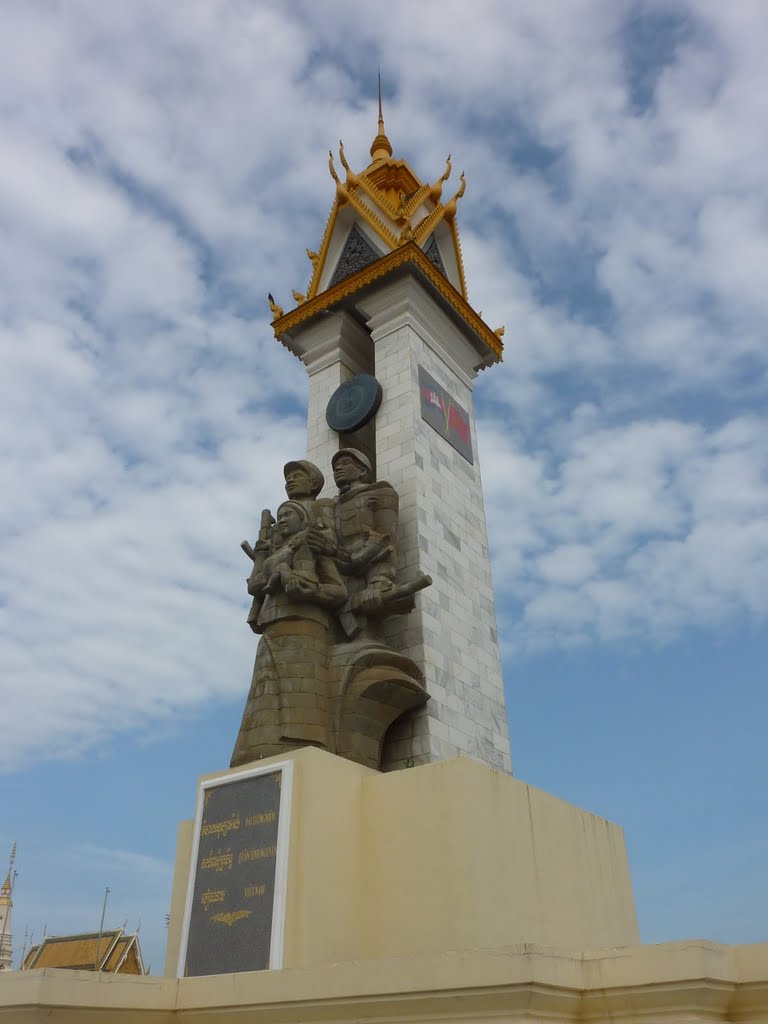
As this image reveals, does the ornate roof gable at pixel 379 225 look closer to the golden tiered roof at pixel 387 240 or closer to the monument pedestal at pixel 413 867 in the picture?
the golden tiered roof at pixel 387 240

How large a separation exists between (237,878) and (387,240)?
9.32 meters

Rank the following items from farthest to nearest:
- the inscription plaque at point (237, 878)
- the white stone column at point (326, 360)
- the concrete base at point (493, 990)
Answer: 1. the white stone column at point (326, 360)
2. the inscription plaque at point (237, 878)
3. the concrete base at point (493, 990)

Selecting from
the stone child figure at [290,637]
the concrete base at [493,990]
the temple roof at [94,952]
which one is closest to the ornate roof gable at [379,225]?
the stone child figure at [290,637]

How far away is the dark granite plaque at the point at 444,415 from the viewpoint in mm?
11531

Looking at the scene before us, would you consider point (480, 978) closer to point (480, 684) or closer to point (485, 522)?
point (480, 684)

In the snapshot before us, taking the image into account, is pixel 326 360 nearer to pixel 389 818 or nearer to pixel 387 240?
pixel 387 240

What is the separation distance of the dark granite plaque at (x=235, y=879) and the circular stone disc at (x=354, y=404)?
547cm

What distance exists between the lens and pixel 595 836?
336 inches

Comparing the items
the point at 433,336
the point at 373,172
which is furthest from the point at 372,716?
the point at 373,172

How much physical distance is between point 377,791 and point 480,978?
3.07 meters

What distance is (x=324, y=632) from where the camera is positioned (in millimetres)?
8453

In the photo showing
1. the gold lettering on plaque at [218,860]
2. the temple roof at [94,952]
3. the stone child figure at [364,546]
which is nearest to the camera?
the gold lettering on plaque at [218,860]

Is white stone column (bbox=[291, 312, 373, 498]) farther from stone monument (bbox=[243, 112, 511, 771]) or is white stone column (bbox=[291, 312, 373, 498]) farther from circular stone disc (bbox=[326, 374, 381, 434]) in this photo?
circular stone disc (bbox=[326, 374, 381, 434])

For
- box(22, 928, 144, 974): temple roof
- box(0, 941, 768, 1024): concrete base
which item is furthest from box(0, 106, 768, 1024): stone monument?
box(22, 928, 144, 974): temple roof
